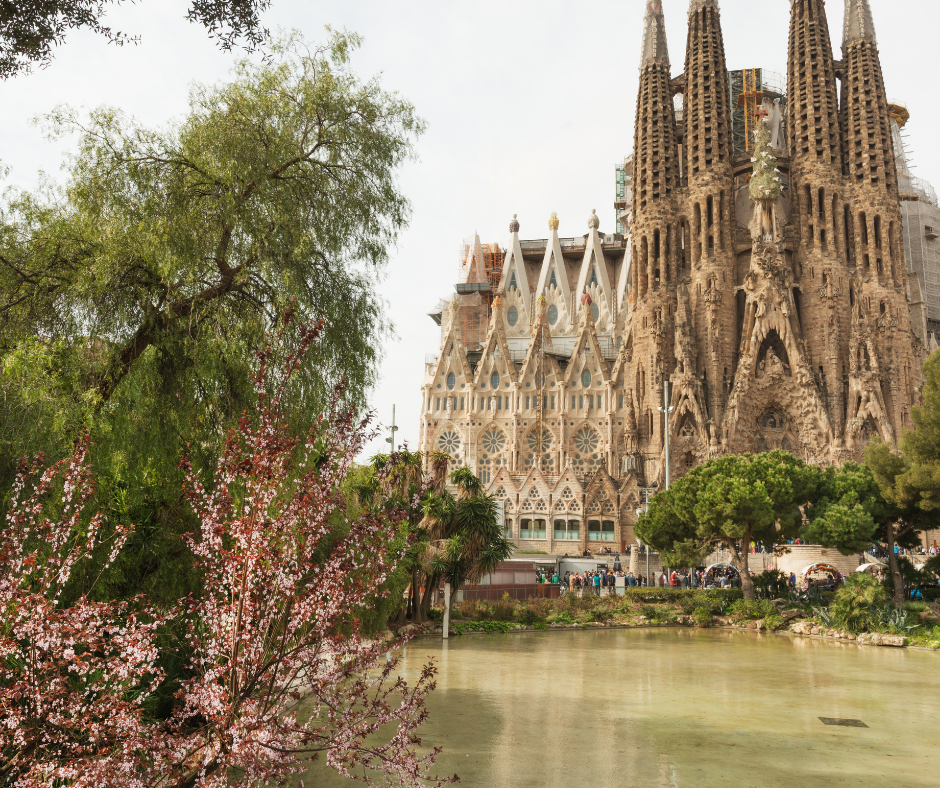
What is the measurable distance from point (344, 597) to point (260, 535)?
0.85 m

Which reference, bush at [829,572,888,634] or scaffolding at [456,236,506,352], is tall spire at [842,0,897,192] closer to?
scaffolding at [456,236,506,352]

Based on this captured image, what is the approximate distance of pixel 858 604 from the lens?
23625mm

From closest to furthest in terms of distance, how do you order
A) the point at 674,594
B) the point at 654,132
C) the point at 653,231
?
the point at 674,594
the point at 653,231
the point at 654,132

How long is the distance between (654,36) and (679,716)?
60.0 meters

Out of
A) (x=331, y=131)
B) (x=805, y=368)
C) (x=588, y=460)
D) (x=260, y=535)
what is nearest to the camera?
(x=260, y=535)

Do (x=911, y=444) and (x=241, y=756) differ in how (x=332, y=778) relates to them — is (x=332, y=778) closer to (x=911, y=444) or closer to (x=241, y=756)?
(x=241, y=756)

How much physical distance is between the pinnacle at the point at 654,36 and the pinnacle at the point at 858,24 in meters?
12.5

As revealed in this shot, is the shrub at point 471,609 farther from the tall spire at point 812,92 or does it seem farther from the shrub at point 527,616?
the tall spire at point 812,92

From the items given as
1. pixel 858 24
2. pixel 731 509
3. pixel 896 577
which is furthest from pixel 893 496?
pixel 858 24

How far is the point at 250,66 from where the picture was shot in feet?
33.1

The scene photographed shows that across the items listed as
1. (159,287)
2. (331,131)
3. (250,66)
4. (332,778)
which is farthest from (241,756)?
(250,66)

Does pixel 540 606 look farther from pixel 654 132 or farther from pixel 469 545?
pixel 654 132

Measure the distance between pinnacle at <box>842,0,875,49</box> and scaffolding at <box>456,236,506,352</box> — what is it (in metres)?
32.7

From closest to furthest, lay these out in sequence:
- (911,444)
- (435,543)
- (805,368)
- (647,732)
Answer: (647,732) → (435,543) → (911,444) → (805,368)
